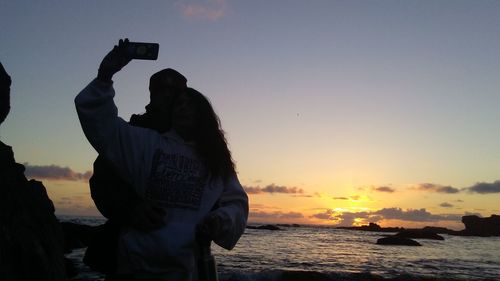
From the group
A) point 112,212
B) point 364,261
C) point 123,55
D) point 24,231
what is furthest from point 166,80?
point 364,261

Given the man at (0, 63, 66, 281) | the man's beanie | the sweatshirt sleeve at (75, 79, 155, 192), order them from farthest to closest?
the man at (0, 63, 66, 281) < the man's beanie < the sweatshirt sleeve at (75, 79, 155, 192)

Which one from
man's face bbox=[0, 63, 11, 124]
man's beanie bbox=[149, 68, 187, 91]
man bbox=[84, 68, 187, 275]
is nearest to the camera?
man bbox=[84, 68, 187, 275]

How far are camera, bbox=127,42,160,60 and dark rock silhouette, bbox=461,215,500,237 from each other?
123 m

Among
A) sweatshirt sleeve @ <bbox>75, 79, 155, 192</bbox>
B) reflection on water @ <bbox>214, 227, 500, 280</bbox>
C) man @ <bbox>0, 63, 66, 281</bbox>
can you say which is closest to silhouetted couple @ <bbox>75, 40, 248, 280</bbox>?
sweatshirt sleeve @ <bbox>75, 79, 155, 192</bbox>

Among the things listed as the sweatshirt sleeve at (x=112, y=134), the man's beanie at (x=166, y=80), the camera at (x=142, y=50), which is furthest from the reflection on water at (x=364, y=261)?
the camera at (x=142, y=50)

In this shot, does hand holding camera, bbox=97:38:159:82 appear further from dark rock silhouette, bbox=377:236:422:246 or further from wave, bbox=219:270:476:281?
dark rock silhouette, bbox=377:236:422:246

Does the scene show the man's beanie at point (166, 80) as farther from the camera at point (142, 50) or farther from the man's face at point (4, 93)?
the man's face at point (4, 93)

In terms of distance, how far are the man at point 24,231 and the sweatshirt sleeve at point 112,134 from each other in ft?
13.2

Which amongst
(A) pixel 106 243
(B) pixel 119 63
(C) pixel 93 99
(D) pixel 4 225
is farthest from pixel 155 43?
(D) pixel 4 225

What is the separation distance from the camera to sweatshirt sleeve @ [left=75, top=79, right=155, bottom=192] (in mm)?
2035

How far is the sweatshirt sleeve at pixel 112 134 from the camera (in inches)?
80.1

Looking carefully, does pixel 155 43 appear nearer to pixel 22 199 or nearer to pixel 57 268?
pixel 57 268

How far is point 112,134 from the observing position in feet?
7.14

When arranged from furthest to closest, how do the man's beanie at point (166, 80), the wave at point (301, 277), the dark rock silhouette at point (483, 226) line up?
the dark rock silhouette at point (483, 226)
the wave at point (301, 277)
the man's beanie at point (166, 80)
